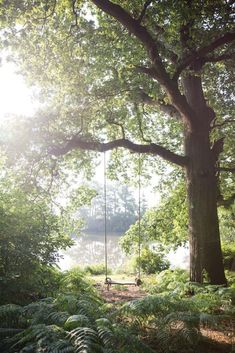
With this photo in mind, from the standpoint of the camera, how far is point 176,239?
13461 millimetres

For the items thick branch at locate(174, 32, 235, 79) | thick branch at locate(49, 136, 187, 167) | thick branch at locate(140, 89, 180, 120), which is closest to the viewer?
thick branch at locate(174, 32, 235, 79)

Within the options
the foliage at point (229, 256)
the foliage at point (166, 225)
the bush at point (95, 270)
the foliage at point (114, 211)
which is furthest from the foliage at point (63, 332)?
the foliage at point (114, 211)

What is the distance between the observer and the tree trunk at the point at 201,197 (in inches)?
331

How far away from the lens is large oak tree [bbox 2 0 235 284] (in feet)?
23.6

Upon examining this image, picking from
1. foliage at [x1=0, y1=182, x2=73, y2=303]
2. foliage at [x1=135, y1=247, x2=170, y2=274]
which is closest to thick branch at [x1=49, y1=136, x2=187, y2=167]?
foliage at [x1=0, y1=182, x2=73, y2=303]

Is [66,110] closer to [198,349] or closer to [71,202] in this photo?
[71,202]

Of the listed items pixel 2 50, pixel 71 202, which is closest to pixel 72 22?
pixel 2 50

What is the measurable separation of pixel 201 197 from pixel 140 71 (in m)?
A: 3.29

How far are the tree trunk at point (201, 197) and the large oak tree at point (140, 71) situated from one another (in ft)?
0.07

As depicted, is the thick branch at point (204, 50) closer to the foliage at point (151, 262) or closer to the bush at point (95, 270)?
the foliage at point (151, 262)

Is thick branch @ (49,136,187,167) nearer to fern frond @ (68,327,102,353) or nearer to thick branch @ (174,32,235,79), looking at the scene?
thick branch @ (174,32,235,79)

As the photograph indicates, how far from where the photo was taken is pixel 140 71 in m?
8.95

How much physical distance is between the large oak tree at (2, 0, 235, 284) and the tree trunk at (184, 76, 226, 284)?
2 centimetres

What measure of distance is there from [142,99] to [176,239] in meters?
5.58
